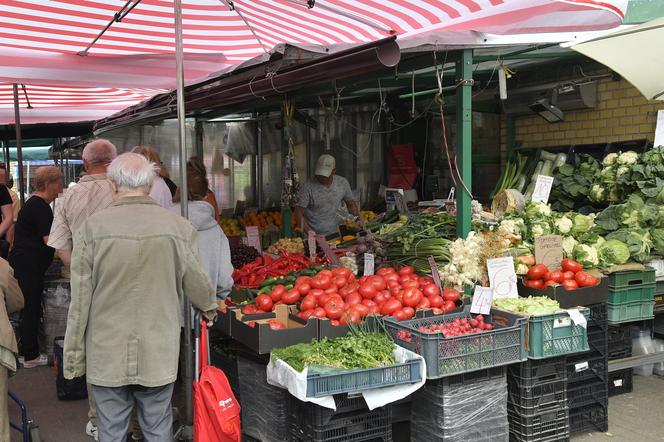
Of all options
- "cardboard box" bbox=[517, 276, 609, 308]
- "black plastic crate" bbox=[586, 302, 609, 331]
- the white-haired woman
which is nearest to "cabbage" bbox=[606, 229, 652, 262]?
"cardboard box" bbox=[517, 276, 609, 308]

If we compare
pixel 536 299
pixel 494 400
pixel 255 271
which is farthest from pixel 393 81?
pixel 494 400

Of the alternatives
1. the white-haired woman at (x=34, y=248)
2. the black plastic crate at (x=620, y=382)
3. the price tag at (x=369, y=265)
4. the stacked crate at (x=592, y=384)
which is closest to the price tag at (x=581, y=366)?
the stacked crate at (x=592, y=384)

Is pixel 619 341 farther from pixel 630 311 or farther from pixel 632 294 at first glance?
pixel 632 294

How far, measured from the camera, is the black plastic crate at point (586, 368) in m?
4.54

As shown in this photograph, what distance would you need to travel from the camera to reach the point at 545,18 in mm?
4941

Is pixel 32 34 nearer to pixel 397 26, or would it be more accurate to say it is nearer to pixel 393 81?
pixel 397 26

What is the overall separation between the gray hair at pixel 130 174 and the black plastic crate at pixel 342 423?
1583 millimetres

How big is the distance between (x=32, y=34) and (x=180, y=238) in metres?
3.04

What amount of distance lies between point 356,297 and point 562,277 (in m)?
1.59

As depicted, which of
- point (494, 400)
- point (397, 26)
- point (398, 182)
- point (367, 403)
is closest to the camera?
point (367, 403)

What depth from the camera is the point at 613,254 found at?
516cm

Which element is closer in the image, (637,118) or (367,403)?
(367,403)

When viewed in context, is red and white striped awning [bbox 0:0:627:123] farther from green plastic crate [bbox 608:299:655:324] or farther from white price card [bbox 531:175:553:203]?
green plastic crate [bbox 608:299:655:324]

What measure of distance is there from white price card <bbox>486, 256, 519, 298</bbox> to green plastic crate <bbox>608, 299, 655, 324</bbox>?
0.99 m
